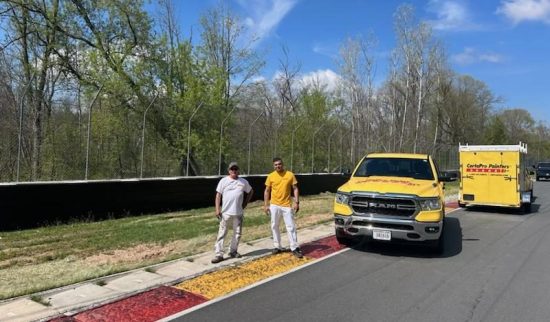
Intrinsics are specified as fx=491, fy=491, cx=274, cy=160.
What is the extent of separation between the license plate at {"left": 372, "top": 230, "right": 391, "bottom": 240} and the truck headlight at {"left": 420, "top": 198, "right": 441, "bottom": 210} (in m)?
→ 0.81

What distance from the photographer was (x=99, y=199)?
13898mm

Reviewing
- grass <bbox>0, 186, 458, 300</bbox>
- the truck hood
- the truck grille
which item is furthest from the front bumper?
grass <bbox>0, 186, 458, 300</bbox>

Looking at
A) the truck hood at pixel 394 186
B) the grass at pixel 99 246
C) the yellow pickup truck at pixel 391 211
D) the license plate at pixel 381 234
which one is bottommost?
the grass at pixel 99 246

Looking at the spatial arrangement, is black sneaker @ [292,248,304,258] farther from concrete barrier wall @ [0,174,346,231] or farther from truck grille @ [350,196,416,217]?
concrete barrier wall @ [0,174,346,231]

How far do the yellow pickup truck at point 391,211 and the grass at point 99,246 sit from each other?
2511 millimetres


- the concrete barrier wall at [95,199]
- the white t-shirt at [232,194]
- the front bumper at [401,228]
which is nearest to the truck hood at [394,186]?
the front bumper at [401,228]

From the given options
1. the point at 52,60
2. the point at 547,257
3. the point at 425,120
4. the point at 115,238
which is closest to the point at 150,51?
the point at 52,60

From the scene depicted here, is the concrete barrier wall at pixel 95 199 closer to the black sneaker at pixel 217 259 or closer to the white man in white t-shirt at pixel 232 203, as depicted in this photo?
the white man in white t-shirt at pixel 232 203

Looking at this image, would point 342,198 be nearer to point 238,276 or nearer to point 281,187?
point 281,187

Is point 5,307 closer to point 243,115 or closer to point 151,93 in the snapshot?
point 151,93

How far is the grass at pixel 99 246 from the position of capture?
7453 mm

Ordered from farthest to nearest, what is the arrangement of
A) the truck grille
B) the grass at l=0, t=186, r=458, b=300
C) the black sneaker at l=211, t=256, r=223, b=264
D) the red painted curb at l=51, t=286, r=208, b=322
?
the truck grille → the black sneaker at l=211, t=256, r=223, b=264 → the grass at l=0, t=186, r=458, b=300 → the red painted curb at l=51, t=286, r=208, b=322

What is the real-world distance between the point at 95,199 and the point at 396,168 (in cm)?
830

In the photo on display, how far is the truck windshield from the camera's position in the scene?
10.8 m
